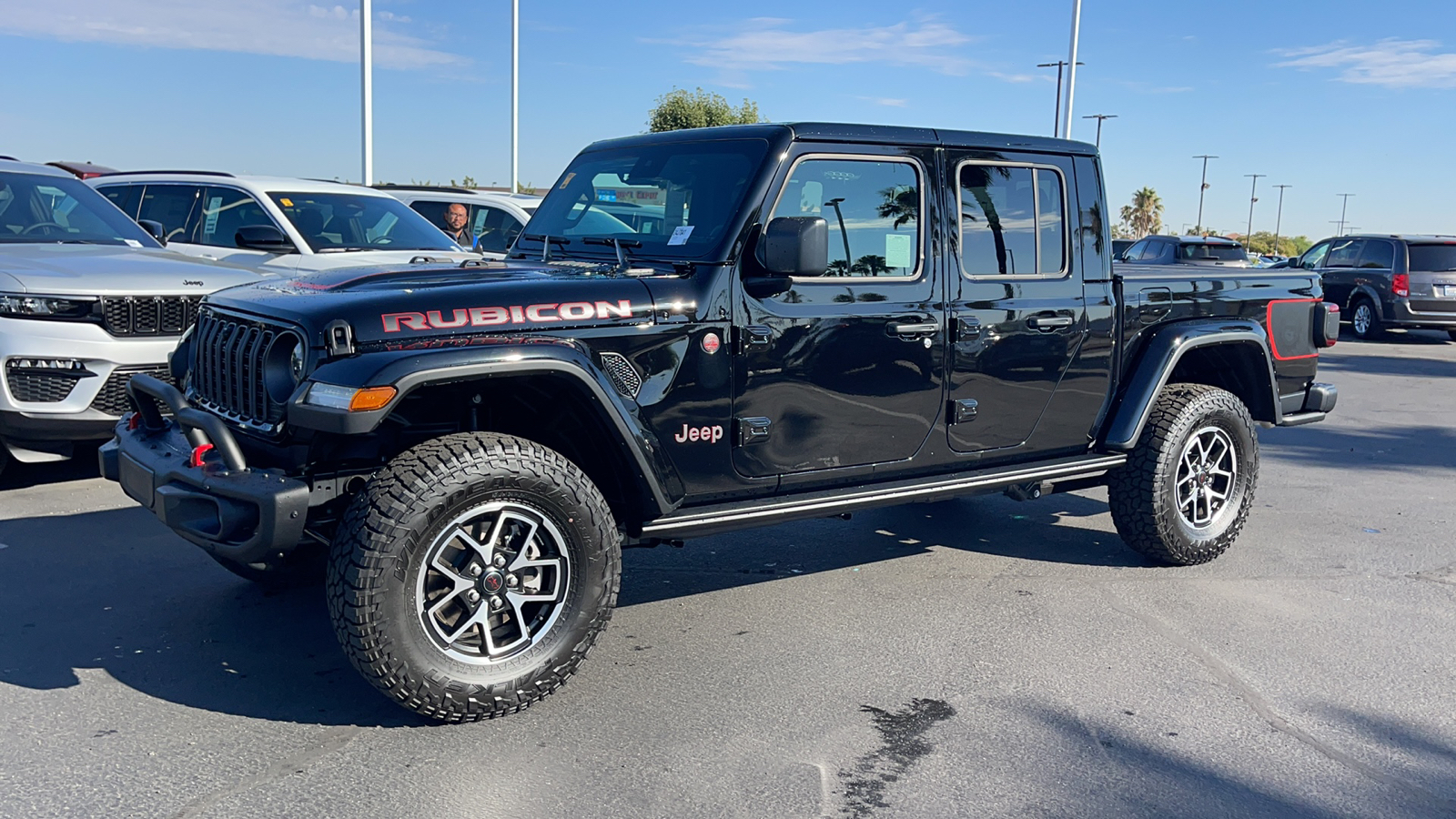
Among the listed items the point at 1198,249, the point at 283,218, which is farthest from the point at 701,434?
the point at 1198,249

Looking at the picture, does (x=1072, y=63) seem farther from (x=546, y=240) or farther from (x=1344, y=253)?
(x=546, y=240)

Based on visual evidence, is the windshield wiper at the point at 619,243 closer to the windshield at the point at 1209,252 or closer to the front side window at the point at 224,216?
the front side window at the point at 224,216

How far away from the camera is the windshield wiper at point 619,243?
13.9ft

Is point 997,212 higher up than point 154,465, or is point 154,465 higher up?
point 997,212

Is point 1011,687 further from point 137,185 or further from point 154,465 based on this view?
point 137,185

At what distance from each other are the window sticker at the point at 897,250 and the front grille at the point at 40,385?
412 cm

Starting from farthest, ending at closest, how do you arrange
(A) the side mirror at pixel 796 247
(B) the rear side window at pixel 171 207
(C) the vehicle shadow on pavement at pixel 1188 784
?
(B) the rear side window at pixel 171 207, (A) the side mirror at pixel 796 247, (C) the vehicle shadow on pavement at pixel 1188 784

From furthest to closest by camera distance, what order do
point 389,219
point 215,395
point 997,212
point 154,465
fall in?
point 389,219 → point 997,212 → point 215,395 → point 154,465

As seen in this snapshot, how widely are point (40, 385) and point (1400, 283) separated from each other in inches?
729

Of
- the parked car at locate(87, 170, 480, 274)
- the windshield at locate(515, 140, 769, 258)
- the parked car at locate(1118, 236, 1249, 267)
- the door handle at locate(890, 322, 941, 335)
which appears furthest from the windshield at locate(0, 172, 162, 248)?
the parked car at locate(1118, 236, 1249, 267)

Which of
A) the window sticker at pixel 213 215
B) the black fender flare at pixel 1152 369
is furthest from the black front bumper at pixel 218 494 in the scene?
the window sticker at pixel 213 215


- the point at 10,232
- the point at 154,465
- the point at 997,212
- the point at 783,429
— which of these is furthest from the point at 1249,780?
the point at 10,232

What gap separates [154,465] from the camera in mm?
3744

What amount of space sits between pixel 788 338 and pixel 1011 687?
56.8 inches
